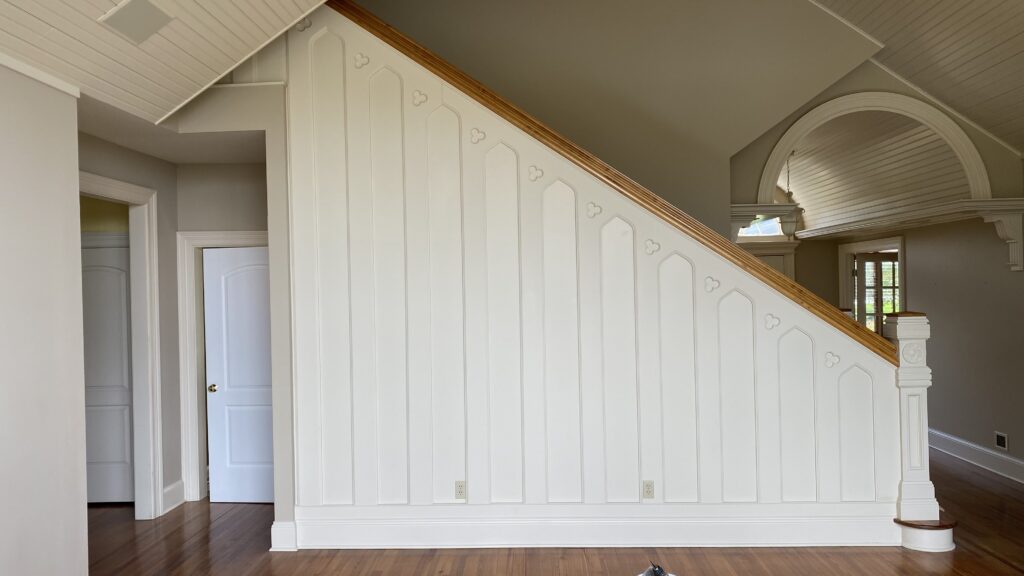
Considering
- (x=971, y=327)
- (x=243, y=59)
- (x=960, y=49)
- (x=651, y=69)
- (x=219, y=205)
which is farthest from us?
(x=971, y=327)

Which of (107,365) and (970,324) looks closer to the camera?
(107,365)

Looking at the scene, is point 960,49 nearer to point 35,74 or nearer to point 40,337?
point 35,74

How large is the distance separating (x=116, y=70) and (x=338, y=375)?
6.47 feet

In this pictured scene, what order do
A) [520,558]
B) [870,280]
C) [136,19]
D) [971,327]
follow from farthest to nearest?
[870,280] < [971,327] < [520,558] < [136,19]

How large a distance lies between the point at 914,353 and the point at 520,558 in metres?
2.64

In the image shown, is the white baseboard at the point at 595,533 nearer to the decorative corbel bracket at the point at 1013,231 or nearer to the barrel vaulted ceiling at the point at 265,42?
the barrel vaulted ceiling at the point at 265,42

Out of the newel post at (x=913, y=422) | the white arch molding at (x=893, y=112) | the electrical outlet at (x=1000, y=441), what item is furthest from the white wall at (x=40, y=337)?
the electrical outlet at (x=1000, y=441)

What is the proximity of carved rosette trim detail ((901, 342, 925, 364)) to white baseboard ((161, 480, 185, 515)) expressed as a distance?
507 cm

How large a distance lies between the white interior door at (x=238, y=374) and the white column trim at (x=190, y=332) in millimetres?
87

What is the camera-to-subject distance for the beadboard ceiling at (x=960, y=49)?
427cm

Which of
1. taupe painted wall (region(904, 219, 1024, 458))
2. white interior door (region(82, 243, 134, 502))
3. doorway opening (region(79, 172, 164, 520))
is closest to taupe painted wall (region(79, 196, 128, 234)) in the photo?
doorway opening (region(79, 172, 164, 520))

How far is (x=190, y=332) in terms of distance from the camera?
4.91m

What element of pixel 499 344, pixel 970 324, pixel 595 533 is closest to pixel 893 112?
pixel 970 324

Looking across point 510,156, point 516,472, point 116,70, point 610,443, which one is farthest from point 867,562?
point 116,70
